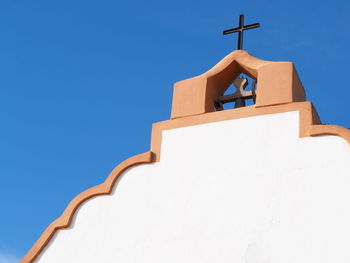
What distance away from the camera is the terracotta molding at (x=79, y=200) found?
8.52m

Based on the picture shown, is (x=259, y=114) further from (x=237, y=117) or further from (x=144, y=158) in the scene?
(x=144, y=158)

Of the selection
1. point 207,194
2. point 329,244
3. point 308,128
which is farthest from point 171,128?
point 329,244

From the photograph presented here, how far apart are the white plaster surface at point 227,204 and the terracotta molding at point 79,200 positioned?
7cm

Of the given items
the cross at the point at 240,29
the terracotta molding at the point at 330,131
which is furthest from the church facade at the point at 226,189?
the cross at the point at 240,29

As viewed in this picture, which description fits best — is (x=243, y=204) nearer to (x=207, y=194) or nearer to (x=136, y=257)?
(x=207, y=194)

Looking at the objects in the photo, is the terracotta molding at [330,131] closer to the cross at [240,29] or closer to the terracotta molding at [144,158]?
the terracotta molding at [144,158]

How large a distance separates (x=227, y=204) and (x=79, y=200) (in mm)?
1889

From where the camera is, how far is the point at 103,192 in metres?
8.55

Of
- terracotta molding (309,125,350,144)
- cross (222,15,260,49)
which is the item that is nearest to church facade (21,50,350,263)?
terracotta molding (309,125,350,144)

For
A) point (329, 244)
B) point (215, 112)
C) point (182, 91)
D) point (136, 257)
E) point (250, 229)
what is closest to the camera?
point (329, 244)

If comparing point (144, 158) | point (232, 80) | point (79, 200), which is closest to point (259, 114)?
point (232, 80)

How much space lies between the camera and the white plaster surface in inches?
283

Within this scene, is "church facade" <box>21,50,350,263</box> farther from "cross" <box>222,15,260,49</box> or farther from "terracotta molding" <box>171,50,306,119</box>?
"cross" <box>222,15,260,49</box>

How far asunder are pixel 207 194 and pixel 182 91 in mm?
1613
